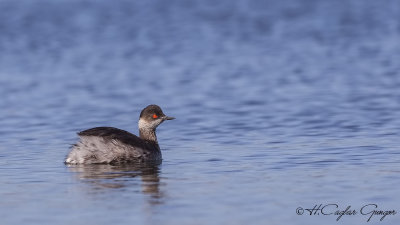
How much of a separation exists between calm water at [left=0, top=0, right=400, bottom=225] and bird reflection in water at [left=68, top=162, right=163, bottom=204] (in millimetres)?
53

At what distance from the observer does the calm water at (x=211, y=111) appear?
1318cm

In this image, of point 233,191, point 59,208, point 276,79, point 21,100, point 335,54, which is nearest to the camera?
point 59,208

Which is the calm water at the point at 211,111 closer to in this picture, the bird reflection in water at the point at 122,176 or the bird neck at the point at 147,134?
the bird reflection in water at the point at 122,176

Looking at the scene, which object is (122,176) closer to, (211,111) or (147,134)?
(147,134)

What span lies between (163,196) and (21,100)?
1481 centimetres

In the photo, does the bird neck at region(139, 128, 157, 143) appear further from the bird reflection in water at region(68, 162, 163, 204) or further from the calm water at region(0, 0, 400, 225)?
the bird reflection in water at region(68, 162, 163, 204)

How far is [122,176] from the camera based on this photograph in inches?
622

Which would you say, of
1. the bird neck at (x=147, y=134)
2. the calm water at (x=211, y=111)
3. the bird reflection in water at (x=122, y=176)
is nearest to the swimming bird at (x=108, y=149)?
the bird reflection in water at (x=122, y=176)

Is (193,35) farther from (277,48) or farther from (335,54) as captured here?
(335,54)

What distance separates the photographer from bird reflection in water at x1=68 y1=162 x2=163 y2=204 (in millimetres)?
14430

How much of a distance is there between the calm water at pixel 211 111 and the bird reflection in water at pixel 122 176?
53 mm

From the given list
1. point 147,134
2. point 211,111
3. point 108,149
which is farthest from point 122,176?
point 211,111

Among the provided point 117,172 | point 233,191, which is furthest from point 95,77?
point 233,191

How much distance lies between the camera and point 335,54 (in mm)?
37438
